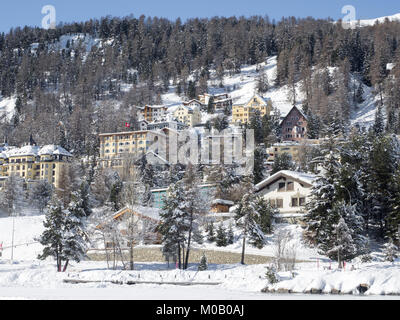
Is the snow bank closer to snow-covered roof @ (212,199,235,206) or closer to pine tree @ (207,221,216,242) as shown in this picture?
pine tree @ (207,221,216,242)

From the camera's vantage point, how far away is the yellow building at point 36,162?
123 metres

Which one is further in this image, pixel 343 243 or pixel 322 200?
pixel 322 200

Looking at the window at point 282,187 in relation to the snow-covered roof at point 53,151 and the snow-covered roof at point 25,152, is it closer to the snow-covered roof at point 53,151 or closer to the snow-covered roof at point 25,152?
the snow-covered roof at point 53,151

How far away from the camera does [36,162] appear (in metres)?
125

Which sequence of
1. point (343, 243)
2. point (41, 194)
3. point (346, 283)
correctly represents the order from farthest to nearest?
point (41, 194) → point (343, 243) → point (346, 283)

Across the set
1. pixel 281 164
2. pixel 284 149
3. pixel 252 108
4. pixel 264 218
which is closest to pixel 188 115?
pixel 252 108

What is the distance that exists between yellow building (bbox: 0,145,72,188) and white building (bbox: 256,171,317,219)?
75.6m

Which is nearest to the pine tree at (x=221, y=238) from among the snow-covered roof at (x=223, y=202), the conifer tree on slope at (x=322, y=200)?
the conifer tree on slope at (x=322, y=200)

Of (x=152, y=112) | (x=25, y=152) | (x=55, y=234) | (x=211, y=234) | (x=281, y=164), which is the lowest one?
(x=211, y=234)

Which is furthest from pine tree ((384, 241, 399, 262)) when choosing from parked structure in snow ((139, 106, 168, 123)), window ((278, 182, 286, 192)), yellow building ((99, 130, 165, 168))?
parked structure in snow ((139, 106, 168, 123))

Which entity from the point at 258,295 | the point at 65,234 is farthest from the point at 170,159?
the point at 258,295

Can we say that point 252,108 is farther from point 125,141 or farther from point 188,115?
point 125,141

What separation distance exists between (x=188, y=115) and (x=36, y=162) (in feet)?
161
